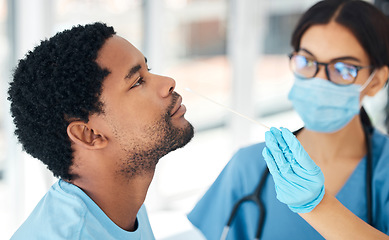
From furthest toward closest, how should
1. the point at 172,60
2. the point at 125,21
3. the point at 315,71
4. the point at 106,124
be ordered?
1. the point at 172,60
2. the point at 125,21
3. the point at 315,71
4. the point at 106,124

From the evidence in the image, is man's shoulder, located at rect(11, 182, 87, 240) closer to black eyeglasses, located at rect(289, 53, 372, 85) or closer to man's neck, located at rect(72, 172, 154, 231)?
man's neck, located at rect(72, 172, 154, 231)

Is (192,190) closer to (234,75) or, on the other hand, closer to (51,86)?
(234,75)

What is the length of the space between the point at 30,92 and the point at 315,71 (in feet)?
3.05

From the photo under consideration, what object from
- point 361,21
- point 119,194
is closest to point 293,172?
point 119,194

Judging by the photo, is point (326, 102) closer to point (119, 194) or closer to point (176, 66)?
point (119, 194)

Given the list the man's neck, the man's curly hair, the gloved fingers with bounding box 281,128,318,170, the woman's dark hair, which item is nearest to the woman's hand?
the gloved fingers with bounding box 281,128,318,170

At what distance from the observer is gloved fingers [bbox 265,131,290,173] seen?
1.01m

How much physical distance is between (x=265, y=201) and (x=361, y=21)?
26.7 inches

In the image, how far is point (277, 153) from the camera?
101cm

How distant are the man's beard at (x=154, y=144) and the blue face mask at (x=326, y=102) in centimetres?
57

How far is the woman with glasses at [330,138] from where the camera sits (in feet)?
4.52

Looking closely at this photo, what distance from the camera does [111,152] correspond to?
3.41 feet

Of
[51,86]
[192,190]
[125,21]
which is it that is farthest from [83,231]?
[192,190]

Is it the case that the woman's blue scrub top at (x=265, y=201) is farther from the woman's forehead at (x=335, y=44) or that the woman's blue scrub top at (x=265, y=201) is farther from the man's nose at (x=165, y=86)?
the man's nose at (x=165, y=86)
